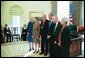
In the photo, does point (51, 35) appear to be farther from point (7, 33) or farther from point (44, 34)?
point (7, 33)

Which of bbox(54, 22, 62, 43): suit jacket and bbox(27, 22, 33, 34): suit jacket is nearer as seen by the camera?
bbox(54, 22, 62, 43): suit jacket

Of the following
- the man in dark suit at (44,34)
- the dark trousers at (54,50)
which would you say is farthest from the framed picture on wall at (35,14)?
the dark trousers at (54,50)

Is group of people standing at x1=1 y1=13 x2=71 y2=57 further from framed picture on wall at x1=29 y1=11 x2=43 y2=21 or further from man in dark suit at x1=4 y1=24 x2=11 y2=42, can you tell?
framed picture on wall at x1=29 y1=11 x2=43 y2=21

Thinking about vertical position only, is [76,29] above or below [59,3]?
below

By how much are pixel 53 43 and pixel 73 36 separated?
0.53 meters

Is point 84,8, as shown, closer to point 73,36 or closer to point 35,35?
point 73,36

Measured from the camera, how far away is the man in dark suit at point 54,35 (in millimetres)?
6203

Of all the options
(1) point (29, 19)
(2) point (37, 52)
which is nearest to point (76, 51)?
(2) point (37, 52)

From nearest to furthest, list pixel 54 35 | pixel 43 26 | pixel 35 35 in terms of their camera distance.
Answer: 1. pixel 54 35
2. pixel 43 26
3. pixel 35 35

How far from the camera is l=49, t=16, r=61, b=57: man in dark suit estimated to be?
6.20m

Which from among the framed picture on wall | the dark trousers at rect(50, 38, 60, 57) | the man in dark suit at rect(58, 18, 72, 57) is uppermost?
the framed picture on wall

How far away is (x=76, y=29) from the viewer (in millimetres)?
6367

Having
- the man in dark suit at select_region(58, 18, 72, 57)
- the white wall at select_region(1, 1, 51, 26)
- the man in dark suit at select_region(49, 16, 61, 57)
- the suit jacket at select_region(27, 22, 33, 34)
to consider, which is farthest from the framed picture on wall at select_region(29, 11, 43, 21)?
the man in dark suit at select_region(58, 18, 72, 57)

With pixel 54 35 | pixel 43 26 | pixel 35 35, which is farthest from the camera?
pixel 35 35
